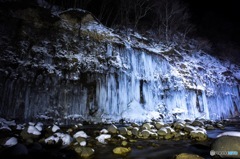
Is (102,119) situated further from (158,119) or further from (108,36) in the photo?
(108,36)

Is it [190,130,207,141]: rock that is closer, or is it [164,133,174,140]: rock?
[190,130,207,141]: rock

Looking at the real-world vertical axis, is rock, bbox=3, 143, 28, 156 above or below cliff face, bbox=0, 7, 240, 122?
below

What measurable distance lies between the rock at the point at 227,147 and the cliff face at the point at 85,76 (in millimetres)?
8792

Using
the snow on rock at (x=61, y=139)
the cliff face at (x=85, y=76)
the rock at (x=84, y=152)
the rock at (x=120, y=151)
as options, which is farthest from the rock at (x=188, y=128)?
the snow on rock at (x=61, y=139)

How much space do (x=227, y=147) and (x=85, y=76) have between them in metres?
11.0

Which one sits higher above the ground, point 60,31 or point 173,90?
point 60,31

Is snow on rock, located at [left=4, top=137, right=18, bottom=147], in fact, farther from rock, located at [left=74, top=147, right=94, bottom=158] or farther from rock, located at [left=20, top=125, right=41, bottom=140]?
rock, located at [left=74, top=147, right=94, bottom=158]

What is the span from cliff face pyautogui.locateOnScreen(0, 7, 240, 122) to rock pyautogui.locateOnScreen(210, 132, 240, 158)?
28.8 feet

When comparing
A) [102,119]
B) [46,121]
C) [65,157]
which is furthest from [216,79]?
[65,157]

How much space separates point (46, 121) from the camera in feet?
40.3

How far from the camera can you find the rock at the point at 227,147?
20.8 ft

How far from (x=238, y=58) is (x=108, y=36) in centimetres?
2835

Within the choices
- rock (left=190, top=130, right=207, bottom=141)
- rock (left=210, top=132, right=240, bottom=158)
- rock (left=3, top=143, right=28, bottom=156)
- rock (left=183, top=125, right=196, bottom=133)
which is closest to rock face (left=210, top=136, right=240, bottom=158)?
rock (left=210, top=132, right=240, bottom=158)

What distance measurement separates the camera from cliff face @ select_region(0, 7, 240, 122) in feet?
40.9
